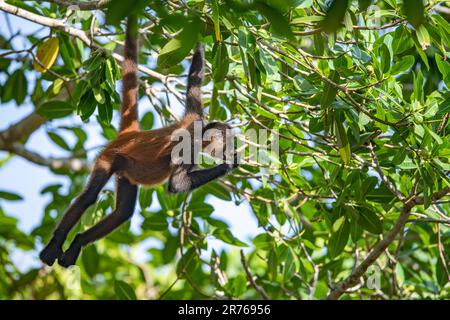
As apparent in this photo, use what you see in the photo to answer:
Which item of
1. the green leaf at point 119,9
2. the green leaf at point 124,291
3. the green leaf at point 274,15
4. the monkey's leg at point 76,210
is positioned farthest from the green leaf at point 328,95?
the green leaf at point 124,291

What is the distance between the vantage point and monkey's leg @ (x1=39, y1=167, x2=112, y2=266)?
461 centimetres

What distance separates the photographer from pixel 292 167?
4957 mm

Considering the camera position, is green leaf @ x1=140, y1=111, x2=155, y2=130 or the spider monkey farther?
green leaf @ x1=140, y1=111, x2=155, y2=130

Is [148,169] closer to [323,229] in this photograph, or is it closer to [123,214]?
[123,214]

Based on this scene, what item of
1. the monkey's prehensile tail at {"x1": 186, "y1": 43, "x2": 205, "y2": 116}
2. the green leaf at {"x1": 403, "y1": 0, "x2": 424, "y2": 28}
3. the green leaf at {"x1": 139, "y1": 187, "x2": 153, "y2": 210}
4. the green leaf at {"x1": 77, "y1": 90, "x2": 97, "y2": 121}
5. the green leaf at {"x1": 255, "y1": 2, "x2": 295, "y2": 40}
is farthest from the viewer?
the green leaf at {"x1": 139, "y1": 187, "x2": 153, "y2": 210}

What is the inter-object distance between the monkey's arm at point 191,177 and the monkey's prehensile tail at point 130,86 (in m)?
0.49

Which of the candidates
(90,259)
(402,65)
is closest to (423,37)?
(402,65)

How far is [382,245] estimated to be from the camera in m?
4.61

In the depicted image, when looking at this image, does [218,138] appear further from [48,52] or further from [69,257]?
[48,52]

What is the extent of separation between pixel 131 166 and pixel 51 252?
2.71 ft

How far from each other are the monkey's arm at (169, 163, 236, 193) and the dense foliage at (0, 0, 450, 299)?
11.1 inches

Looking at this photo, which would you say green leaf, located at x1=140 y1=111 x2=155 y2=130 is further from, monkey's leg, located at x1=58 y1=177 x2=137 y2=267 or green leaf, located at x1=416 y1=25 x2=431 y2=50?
green leaf, located at x1=416 y1=25 x2=431 y2=50

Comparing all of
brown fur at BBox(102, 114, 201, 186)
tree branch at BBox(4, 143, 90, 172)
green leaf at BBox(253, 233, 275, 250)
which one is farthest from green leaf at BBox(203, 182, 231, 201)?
tree branch at BBox(4, 143, 90, 172)
